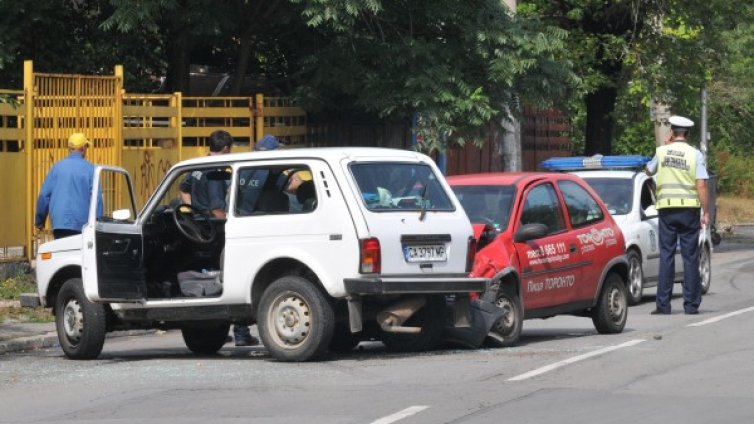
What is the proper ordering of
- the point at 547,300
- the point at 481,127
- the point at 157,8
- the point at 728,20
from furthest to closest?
1. the point at 728,20
2. the point at 481,127
3. the point at 157,8
4. the point at 547,300

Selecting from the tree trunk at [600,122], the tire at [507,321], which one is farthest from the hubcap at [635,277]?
the tree trunk at [600,122]

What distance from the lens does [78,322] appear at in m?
12.7

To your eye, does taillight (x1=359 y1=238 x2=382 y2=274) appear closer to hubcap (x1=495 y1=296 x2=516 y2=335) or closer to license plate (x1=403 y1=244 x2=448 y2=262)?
license plate (x1=403 y1=244 x2=448 y2=262)

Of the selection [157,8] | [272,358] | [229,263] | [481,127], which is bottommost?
[272,358]

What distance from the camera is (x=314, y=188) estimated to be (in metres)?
11.8

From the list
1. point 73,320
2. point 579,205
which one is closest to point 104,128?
point 73,320

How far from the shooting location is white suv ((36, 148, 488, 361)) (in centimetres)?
1149

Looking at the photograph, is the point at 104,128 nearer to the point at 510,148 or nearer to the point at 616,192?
the point at 616,192

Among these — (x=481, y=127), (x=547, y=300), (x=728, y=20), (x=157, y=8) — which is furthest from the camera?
(x=728, y=20)

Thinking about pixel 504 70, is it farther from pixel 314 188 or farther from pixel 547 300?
pixel 314 188

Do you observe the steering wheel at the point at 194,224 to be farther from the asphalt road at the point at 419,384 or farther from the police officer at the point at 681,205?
the police officer at the point at 681,205

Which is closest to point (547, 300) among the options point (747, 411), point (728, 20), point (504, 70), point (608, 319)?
point (608, 319)

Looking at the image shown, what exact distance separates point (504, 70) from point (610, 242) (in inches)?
278

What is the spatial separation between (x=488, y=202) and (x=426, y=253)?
1967 mm
